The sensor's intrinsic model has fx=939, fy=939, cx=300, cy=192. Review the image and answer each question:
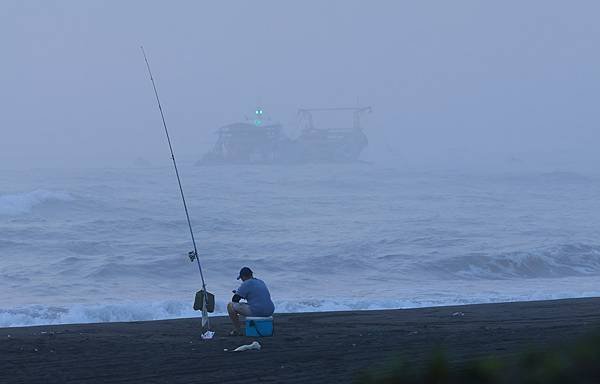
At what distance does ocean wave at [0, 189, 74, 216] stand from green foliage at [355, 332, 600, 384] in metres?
37.8

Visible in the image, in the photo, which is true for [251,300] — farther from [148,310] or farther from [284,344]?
[148,310]

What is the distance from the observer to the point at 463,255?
79.8 ft

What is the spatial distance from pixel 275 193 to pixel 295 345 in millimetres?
44177

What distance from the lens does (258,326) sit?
998cm

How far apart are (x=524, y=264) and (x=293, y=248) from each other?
7.35 metres

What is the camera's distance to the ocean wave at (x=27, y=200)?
3897 cm

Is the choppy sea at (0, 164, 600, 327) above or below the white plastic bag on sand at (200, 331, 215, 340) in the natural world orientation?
below

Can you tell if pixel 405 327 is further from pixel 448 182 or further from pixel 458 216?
pixel 448 182

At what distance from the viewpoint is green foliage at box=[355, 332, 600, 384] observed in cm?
206

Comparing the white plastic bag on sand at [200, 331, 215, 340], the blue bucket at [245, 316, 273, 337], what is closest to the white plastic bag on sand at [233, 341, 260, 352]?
the blue bucket at [245, 316, 273, 337]

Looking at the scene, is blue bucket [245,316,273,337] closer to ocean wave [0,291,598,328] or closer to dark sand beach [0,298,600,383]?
dark sand beach [0,298,600,383]

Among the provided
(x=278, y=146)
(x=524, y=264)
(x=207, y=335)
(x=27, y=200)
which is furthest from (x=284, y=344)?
(x=278, y=146)

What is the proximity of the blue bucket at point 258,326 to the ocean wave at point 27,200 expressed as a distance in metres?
30.2

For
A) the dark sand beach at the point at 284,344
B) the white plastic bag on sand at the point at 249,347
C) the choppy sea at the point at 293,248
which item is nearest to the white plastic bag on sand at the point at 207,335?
the dark sand beach at the point at 284,344
